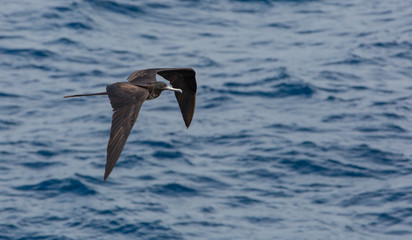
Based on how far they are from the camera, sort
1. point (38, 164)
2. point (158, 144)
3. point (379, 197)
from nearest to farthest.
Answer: point (379, 197) → point (38, 164) → point (158, 144)

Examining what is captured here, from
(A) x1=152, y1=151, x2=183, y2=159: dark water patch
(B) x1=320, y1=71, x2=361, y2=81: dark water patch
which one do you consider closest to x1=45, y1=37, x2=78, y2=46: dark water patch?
(A) x1=152, y1=151, x2=183, y2=159: dark water patch

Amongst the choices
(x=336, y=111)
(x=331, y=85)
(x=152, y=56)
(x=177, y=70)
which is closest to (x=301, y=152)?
(x=336, y=111)

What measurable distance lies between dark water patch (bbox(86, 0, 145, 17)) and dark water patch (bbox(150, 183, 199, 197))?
339 inches

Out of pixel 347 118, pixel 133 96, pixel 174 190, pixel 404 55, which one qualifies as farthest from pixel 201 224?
pixel 404 55

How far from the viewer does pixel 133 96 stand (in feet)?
28.7

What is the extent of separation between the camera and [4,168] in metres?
15.7

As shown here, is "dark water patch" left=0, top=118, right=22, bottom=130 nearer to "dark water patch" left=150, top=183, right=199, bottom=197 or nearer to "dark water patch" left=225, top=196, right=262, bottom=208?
"dark water patch" left=150, top=183, right=199, bottom=197

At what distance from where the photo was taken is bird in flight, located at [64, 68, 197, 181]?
8.01 m

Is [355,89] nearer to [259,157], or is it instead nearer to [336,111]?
[336,111]

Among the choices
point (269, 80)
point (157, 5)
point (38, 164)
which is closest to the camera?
point (38, 164)

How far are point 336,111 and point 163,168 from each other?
450 centimetres

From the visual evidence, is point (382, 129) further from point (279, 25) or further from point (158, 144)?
point (279, 25)

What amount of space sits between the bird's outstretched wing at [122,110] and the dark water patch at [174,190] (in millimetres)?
6704

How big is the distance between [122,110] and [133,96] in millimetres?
265
